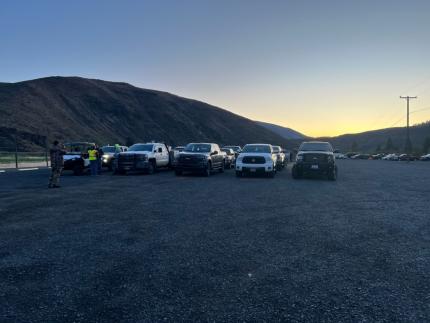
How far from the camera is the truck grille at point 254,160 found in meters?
20.4

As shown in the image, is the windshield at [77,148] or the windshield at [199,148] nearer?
the windshield at [199,148]

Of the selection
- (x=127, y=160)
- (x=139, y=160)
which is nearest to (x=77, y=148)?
(x=127, y=160)

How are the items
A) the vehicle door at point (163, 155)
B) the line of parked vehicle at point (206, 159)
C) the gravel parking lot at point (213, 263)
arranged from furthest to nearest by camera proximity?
the vehicle door at point (163, 155) < the line of parked vehicle at point (206, 159) < the gravel parking lot at point (213, 263)

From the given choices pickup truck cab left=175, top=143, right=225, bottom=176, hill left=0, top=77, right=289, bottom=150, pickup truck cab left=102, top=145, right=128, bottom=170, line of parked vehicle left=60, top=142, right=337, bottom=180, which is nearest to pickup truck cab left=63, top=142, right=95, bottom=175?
line of parked vehicle left=60, top=142, right=337, bottom=180

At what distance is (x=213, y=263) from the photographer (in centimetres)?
518

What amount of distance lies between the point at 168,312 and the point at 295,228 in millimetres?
4378

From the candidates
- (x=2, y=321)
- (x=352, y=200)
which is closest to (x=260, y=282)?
(x=2, y=321)

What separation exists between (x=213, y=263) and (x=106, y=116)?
89.5 meters

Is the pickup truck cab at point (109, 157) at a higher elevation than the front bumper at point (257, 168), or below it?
higher

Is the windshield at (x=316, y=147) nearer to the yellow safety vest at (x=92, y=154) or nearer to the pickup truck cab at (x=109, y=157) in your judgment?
the yellow safety vest at (x=92, y=154)

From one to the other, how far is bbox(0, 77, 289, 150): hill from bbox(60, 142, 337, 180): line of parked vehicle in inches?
1378

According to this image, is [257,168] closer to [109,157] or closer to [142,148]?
[142,148]

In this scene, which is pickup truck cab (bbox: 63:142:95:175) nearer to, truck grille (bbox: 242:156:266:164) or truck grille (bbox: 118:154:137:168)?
truck grille (bbox: 118:154:137:168)

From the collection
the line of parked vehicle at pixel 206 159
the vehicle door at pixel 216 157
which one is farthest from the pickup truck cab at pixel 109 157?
the vehicle door at pixel 216 157
